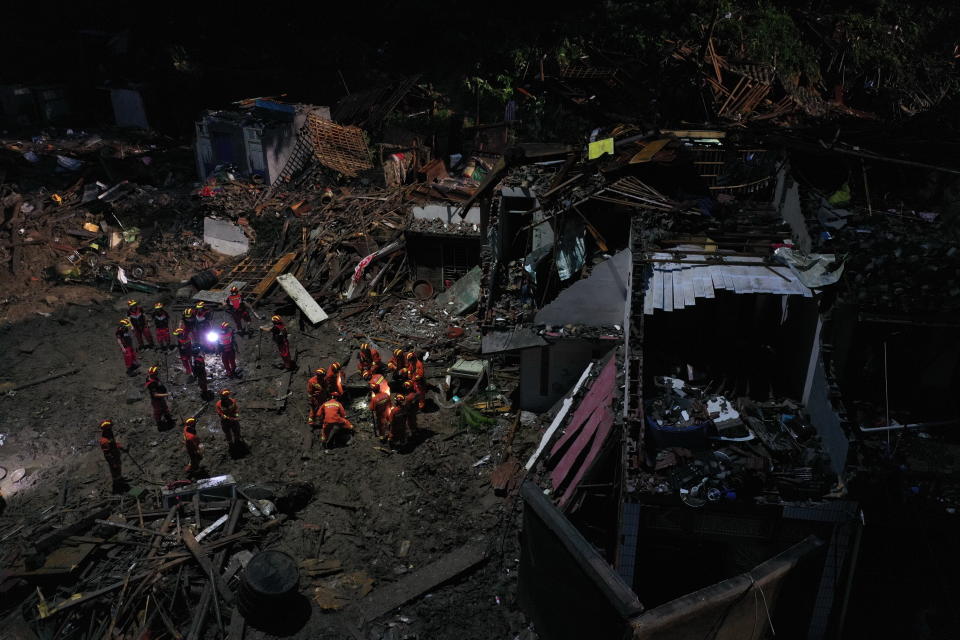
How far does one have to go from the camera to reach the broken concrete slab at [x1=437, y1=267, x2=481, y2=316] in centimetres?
1734

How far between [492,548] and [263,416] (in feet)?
20.2

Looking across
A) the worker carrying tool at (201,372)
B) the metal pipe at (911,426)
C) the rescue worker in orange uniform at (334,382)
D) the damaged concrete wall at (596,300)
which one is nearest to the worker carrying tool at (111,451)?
the worker carrying tool at (201,372)

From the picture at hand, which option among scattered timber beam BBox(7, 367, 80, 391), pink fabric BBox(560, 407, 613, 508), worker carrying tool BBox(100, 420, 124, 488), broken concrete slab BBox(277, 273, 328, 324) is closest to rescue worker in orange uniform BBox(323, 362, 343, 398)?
worker carrying tool BBox(100, 420, 124, 488)

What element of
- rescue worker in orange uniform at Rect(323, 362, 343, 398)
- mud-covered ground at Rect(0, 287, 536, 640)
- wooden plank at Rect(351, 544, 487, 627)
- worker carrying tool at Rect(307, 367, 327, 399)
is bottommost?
wooden plank at Rect(351, 544, 487, 627)

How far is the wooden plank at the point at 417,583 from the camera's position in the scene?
9.16 meters

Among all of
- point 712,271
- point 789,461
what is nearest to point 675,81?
point 712,271

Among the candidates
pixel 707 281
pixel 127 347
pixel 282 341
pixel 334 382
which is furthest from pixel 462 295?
pixel 707 281

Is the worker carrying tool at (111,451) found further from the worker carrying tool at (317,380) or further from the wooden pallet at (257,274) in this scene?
the wooden pallet at (257,274)

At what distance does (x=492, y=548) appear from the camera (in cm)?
998

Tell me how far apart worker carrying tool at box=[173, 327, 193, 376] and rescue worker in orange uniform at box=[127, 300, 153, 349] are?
137 centimetres

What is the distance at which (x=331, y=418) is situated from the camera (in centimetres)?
1215

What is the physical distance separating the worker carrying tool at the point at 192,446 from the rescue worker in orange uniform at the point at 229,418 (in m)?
0.53

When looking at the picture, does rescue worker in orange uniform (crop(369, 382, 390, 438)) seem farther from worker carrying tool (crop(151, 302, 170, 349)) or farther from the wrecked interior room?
worker carrying tool (crop(151, 302, 170, 349))

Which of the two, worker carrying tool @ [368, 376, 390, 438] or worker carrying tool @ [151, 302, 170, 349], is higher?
worker carrying tool @ [151, 302, 170, 349]
